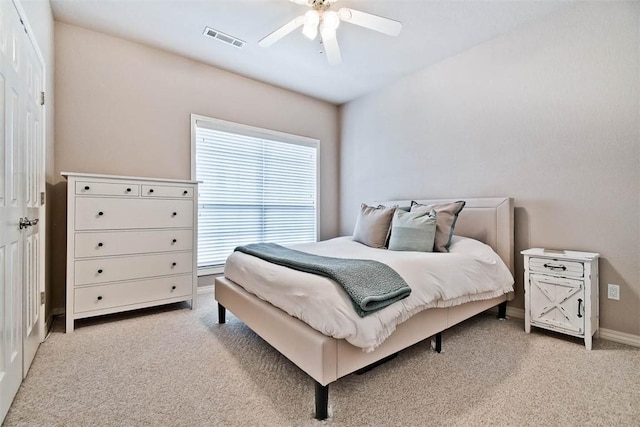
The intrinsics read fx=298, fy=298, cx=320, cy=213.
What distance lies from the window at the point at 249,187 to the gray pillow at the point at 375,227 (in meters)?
1.41

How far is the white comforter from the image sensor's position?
144 centimetres

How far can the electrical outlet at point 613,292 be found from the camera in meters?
2.26

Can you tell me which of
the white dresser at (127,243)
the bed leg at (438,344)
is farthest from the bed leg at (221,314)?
the bed leg at (438,344)

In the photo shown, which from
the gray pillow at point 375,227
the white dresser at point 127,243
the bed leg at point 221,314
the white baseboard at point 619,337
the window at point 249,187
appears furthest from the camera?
the window at point 249,187

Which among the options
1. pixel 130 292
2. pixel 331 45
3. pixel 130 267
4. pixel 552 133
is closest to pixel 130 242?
pixel 130 267

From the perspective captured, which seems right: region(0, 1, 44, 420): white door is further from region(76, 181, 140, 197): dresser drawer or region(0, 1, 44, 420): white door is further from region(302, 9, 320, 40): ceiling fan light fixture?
region(302, 9, 320, 40): ceiling fan light fixture

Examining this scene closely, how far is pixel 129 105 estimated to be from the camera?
305 centimetres

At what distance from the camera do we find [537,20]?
104 inches

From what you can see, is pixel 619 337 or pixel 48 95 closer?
pixel 619 337

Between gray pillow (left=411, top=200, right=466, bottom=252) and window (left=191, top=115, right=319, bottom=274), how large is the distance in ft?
6.65

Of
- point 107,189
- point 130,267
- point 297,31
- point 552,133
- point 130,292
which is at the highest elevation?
point 297,31

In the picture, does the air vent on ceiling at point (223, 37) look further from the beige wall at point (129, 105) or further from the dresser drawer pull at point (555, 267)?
the dresser drawer pull at point (555, 267)

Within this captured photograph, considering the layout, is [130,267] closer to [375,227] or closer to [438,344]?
[375,227]

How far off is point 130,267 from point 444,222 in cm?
284
